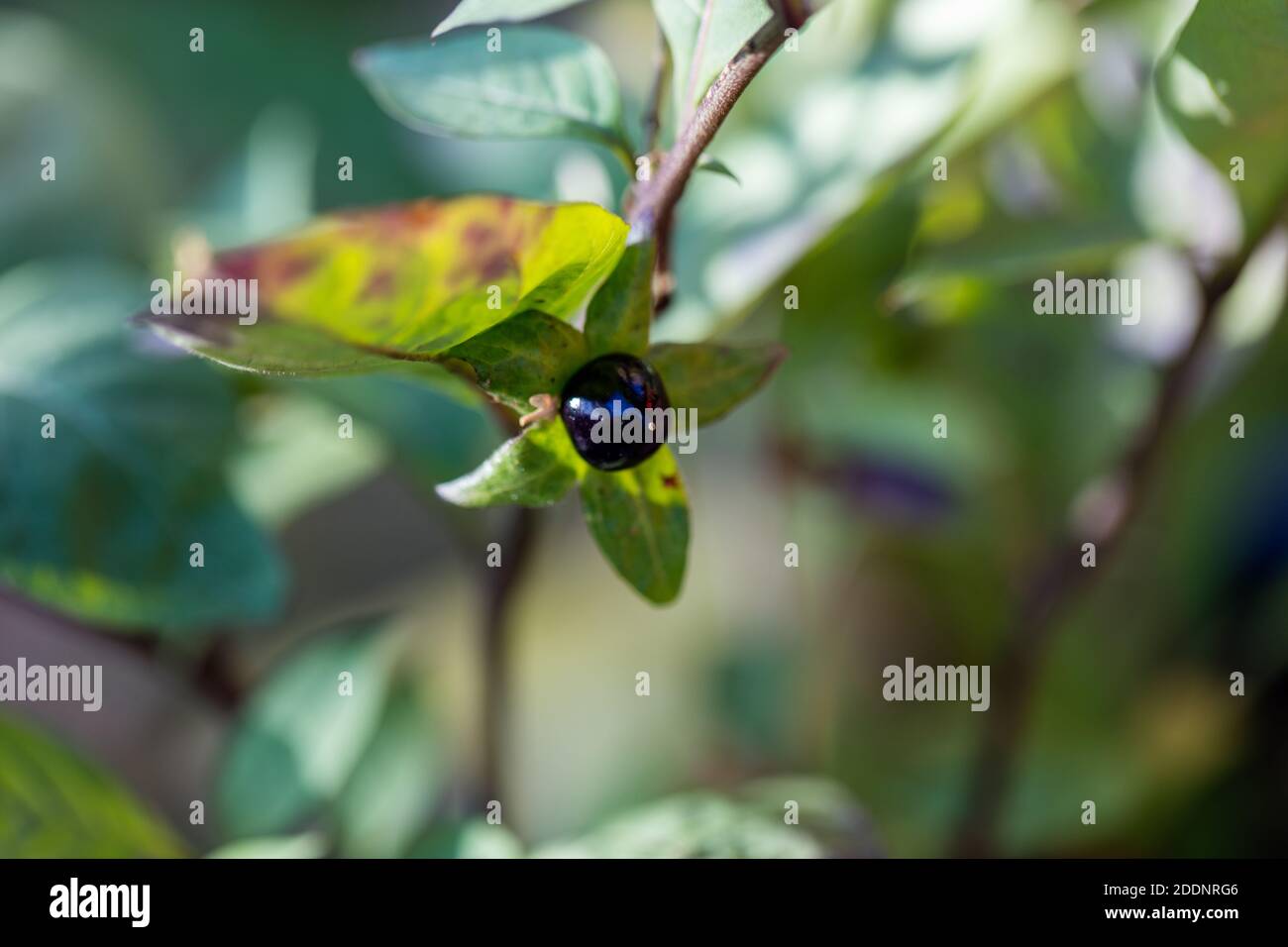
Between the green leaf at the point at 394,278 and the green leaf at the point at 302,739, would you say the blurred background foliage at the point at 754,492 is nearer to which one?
the green leaf at the point at 302,739

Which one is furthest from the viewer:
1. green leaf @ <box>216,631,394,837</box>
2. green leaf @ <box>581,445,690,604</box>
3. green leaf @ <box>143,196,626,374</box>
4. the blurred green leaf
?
green leaf @ <box>216,631,394,837</box>

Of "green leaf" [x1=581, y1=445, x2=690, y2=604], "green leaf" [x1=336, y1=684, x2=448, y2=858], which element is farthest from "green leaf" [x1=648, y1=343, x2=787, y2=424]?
"green leaf" [x1=336, y1=684, x2=448, y2=858]

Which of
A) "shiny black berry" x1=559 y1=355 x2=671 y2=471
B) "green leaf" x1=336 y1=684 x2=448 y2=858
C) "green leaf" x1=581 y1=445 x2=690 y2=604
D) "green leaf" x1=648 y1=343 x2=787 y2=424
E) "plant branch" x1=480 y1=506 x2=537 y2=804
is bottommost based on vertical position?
"green leaf" x1=336 y1=684 x2=448 y2=858

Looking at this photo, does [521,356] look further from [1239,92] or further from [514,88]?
[1239,92]

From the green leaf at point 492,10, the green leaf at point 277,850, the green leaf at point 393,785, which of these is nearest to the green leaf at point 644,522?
the green leaf at point 492,10

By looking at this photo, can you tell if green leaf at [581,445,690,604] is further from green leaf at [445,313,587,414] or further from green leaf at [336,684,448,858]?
green leaf at [336,684,448,858]

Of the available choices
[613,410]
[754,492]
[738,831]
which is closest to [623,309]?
[613,410]
